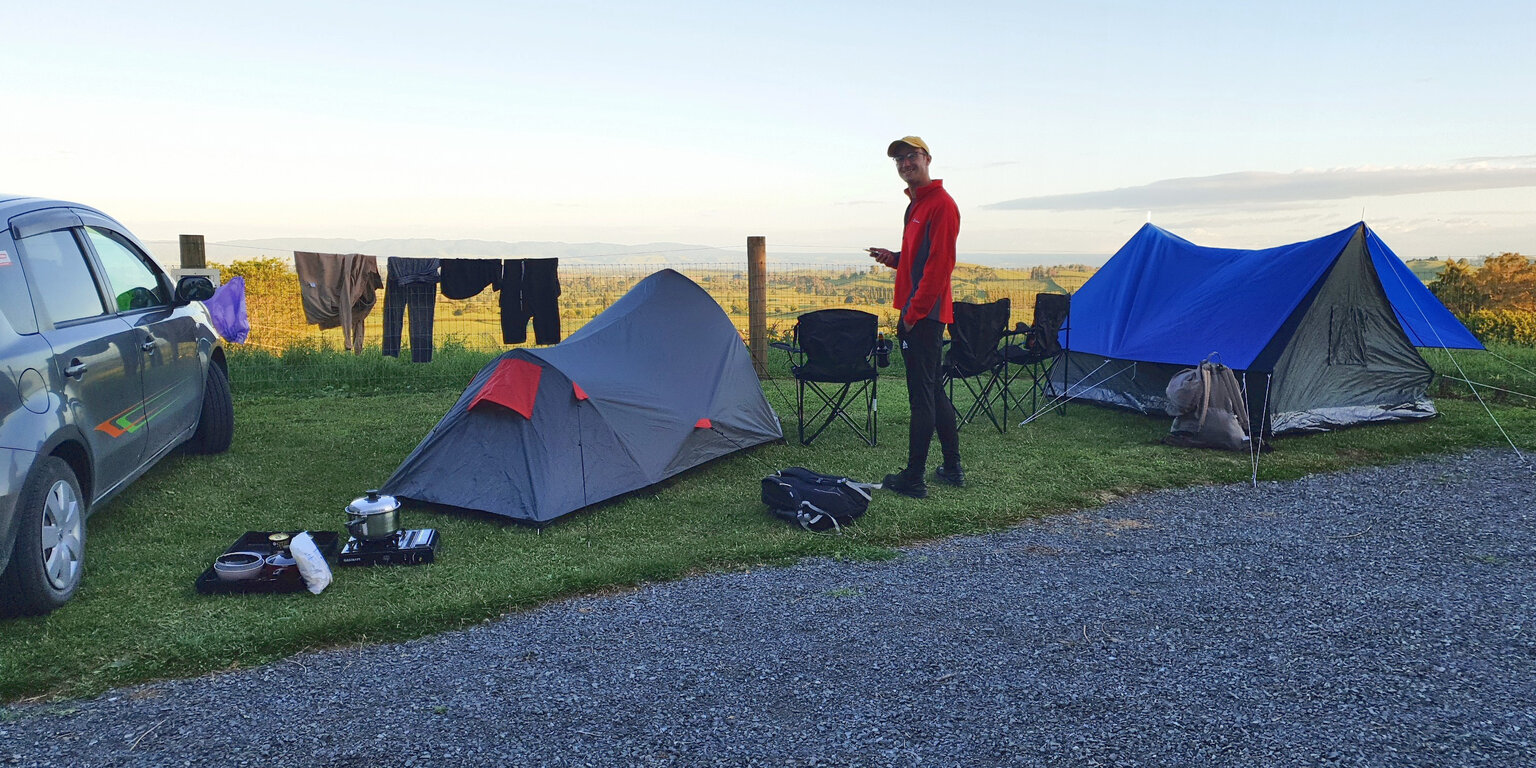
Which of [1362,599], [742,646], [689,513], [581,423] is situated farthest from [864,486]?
[1362,599]

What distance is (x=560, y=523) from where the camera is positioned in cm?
496

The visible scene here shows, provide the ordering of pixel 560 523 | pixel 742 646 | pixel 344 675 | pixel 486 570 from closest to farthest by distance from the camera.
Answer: pixel 344 675, pixel 742 646, pixel 486 570, pixel 560 523

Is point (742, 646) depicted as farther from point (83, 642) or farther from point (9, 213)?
point (9, 213)

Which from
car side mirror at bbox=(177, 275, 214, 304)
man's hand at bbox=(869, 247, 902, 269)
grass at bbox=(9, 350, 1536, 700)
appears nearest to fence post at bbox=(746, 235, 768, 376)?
grass at bbox=(9, 350, 1536, 700)

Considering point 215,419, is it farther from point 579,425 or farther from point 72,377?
point 579,425

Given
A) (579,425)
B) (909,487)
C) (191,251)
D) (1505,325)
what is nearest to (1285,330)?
(909,487)

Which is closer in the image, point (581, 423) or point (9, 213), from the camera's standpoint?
point (9, 213)

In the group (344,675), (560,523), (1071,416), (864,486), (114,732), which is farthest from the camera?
(1071,416)

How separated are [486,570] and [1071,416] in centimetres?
558

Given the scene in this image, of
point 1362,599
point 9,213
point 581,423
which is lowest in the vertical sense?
point 1362,599

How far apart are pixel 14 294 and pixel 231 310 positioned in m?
5.58

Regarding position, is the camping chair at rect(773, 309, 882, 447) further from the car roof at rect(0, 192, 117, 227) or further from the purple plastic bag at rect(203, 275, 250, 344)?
the purple plastic bag at rect(203, 275, 250, 344)

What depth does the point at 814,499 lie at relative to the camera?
4.88 meters

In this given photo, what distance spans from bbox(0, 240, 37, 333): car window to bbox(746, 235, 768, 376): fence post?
6546 mm
